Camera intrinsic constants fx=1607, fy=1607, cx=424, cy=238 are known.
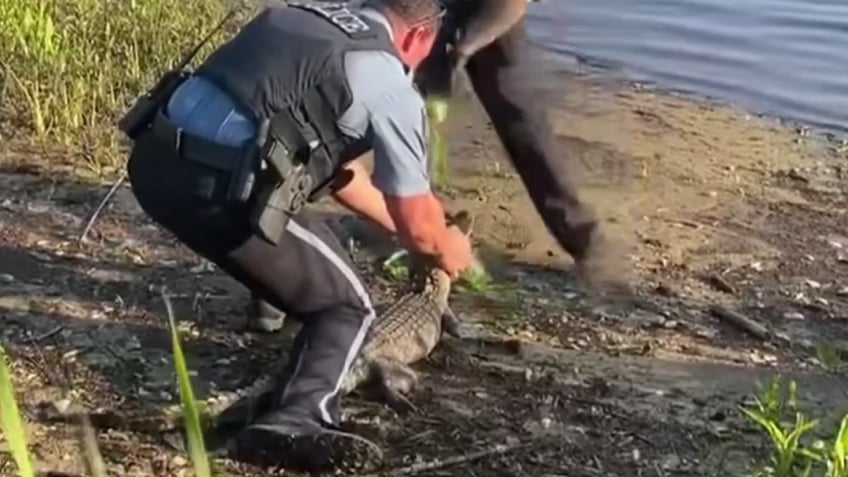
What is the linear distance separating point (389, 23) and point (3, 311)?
1598 mm

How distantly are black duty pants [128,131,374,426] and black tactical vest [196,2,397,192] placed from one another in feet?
0.70

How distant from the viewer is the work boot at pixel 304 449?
147 inches

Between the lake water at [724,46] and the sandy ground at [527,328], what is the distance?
6.65 ft

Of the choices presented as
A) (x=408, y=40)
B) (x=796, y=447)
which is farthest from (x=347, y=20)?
(x=796, y=447)

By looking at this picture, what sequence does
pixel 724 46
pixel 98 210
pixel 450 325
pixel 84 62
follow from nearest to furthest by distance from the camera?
pixel 450 325 → pixel 98 210 → pixel 84 62 → pixel 724 46

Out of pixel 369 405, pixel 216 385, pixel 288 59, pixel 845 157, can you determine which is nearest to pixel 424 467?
pixel 369 405

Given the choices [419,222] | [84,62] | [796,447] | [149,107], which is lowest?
[84,62]

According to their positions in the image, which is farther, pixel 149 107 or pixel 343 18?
pixel 149 107

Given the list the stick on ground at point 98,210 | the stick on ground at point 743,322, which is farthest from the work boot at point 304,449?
the stick on ground at point 98,210

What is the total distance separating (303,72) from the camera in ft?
12.3

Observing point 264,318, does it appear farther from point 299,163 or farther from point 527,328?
point 299,163

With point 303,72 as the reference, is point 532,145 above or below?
below

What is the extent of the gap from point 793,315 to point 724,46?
16.3 feet

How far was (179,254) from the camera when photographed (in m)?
5.34
